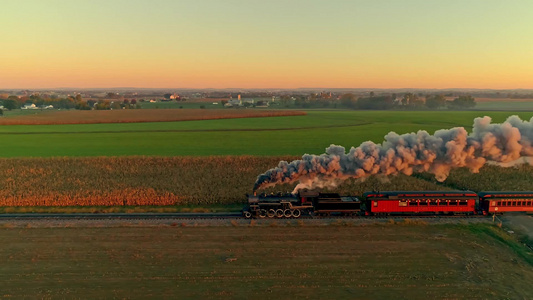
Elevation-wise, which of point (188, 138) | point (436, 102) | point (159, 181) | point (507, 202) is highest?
point (436, 102)

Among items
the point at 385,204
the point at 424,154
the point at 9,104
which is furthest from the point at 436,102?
the point at 9,104

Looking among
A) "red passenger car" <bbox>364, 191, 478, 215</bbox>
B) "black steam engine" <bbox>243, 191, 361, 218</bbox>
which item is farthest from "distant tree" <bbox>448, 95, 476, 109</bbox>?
"black steam engine" <bbox>243, 191, 361, 218</bbox>

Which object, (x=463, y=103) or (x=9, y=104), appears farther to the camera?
(x=463, y=103)

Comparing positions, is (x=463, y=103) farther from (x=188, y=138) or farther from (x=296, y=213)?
(x=296, y=213)

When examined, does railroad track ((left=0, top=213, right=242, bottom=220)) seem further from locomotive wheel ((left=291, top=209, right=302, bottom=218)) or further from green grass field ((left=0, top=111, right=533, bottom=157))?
green grass field ((left=0, top=111, right=533, bottom=157))

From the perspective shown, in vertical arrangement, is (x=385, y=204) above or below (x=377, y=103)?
below

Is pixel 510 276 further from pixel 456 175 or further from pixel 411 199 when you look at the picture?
pixel 456 175

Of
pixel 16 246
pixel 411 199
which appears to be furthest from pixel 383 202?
pixel 16 246
